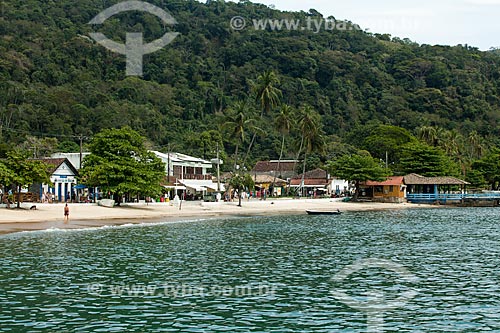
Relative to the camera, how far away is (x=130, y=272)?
25.5 meters

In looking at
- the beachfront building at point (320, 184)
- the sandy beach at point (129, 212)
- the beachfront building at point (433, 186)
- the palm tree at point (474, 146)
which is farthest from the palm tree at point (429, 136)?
the sandy beach at point (129, 212)

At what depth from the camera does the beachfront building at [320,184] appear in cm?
11619

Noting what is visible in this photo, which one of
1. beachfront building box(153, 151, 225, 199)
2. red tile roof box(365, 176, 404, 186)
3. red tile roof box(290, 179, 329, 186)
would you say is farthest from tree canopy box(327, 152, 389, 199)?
red tile roof box(290, 179, 329, 186)

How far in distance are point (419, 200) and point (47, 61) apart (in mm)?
93693

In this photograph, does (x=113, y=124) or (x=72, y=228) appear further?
(x=113, y=124)

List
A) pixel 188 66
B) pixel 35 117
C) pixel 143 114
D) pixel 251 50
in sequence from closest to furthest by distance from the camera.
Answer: pixel 35 117 < pixel 143 114 < pixel 188 66 < pixel 251 50

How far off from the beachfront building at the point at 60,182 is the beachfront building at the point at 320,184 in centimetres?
5391

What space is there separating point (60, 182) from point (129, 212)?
12116 millimetres

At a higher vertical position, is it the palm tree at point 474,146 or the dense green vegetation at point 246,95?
the dense green vegetation at point 246,95

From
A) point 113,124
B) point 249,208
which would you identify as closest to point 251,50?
point 113,124

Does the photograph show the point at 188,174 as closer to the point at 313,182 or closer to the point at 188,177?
the point at 188,177

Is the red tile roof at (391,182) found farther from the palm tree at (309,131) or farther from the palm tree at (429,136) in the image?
the palm tree at (429,136)

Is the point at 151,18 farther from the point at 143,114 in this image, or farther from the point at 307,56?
the point at 143,114

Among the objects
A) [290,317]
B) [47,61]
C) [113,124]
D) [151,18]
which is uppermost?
[151,18]
